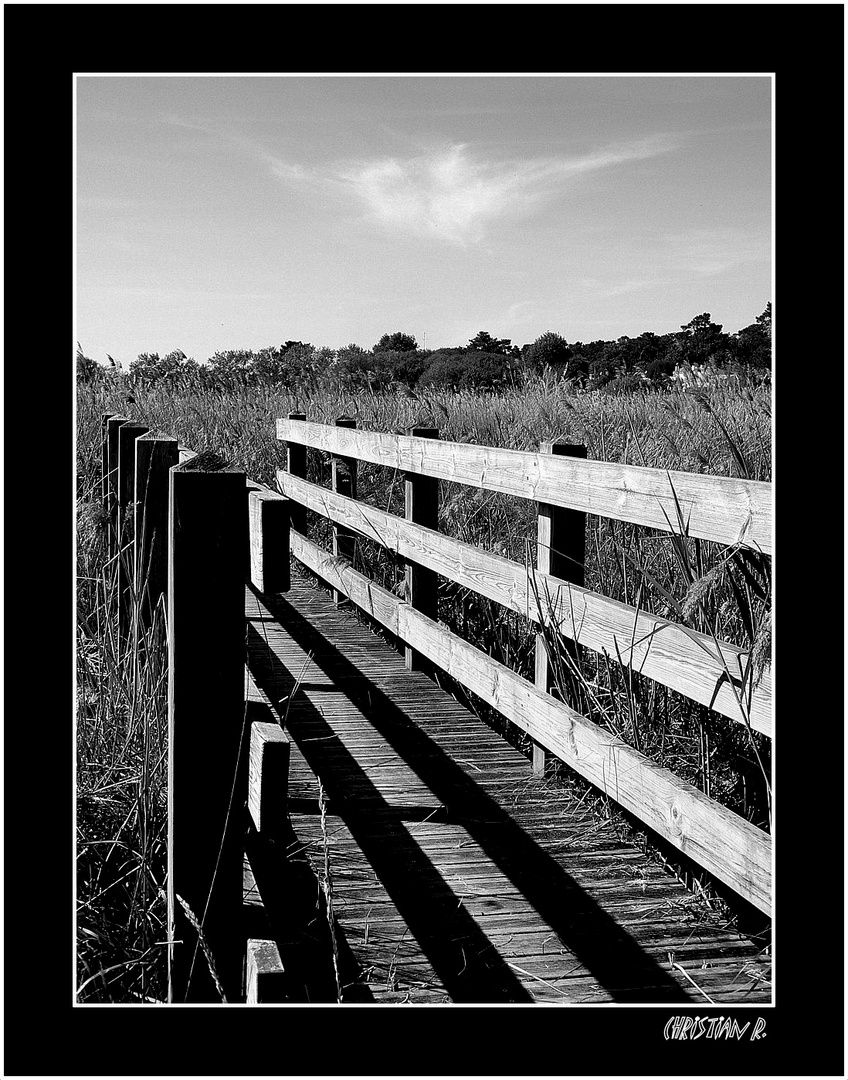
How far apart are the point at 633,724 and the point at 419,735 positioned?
115 centimetres

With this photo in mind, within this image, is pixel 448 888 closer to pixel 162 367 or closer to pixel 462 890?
pixel 462 890

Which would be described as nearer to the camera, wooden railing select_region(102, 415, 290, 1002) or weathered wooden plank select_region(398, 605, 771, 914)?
wooden railing select_region(102, 415, 290, 1002)

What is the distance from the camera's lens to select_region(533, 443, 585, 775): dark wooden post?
313 cm

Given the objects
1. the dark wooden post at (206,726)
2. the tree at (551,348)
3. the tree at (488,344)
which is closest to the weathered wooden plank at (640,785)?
the dark wooden post at (206,726)

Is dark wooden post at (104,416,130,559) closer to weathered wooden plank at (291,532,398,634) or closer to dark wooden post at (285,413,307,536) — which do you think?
weathered wooden plank at (291,532,398,634)

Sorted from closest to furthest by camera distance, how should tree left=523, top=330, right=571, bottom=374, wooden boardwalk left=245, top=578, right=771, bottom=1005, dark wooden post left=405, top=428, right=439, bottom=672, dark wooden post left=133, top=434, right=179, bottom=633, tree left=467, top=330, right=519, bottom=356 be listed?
wooden boardwalk left=245, top=578, right=771, bottom=1005
dark wooden post left=133, top=434, right=179, bottom=633
dark wooden post left=405, top=428, right=439, bottom=672
tree left=523, top=330, right=571, bottom=374
tree left=467, top=330, right=519, bottom=356

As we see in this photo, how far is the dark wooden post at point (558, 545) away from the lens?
3133 mm

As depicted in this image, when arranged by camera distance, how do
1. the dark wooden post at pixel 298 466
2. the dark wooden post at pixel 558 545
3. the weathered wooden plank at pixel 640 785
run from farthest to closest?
the dark wooden post at pixel 298 466, the dark wooden post at pixel 558 545, the weathered wooden plank at pixel 640 785

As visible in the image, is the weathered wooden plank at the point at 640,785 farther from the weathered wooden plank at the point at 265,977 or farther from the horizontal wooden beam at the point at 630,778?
the weathered wooden plank at the point at 265,977

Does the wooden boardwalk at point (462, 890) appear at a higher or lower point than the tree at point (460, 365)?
lower

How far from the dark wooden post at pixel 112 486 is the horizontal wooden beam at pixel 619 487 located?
1.27 m

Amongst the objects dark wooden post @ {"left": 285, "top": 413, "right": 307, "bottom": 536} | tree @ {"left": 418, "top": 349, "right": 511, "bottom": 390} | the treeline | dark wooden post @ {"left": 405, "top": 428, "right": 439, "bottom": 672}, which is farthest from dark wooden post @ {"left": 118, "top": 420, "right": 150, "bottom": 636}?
tree @ {"left": 418, "top": 349, "right": 511, "bottom": 390}
